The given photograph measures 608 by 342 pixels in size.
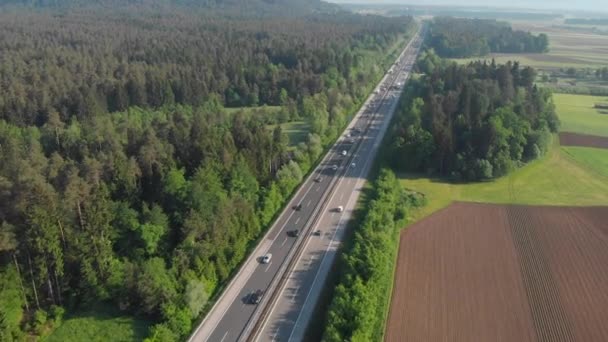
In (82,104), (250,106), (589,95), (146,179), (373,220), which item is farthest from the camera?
(589,95)

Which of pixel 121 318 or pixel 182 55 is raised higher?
pixel 182 55

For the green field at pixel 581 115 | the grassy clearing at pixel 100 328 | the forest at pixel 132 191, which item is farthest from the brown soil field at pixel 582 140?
the grassy clearing at pixel 100 328

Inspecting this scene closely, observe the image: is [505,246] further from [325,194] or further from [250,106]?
[250,106]

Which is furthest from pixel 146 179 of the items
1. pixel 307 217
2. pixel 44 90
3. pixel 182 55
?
pixel 182 55

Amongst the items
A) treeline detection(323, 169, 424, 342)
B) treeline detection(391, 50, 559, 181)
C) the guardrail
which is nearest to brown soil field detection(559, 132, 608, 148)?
treeline detection(391, 50, 559, 181)

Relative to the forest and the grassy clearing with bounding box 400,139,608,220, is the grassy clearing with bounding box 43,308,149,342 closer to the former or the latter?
the forest

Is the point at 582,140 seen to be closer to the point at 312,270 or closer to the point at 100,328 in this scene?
the point at 312,270
